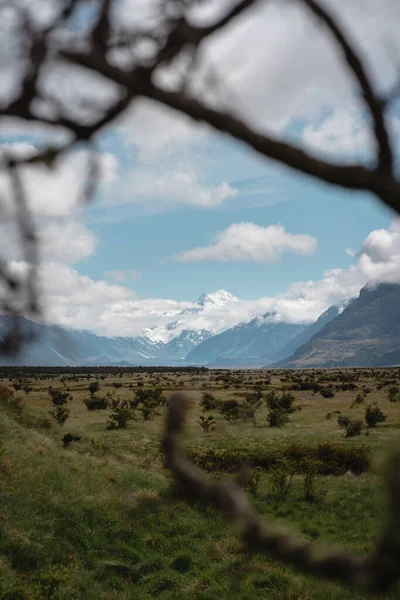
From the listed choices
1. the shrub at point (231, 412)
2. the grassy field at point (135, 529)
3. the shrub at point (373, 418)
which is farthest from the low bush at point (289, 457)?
the shrub at point (231, 412)

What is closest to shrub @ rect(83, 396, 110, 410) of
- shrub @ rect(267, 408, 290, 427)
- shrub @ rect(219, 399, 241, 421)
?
shrub @ rect(267, 408, 290, 427)

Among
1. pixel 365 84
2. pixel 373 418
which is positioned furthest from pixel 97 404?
pixel 365 84

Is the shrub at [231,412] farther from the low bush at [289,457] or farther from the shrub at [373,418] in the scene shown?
the shrub at [373,418]

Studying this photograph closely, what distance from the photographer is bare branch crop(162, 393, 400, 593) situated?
4.32ft

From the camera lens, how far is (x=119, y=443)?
27.4 m

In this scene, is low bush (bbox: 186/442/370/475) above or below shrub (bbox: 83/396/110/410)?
above

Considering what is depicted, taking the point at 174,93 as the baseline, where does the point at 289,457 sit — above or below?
below

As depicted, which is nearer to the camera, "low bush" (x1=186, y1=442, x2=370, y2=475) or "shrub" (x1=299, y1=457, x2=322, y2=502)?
"shrub" (x1=299, y1=457, x2=322, y2=502)

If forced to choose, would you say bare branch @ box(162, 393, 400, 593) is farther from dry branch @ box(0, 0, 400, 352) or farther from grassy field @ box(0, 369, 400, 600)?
grassy field @ box(0, 369, 400, 600)

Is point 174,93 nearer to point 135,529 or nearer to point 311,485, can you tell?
point 135,529

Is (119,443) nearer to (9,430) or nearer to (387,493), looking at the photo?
(9,430)

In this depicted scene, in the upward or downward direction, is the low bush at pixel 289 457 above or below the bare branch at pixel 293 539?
below

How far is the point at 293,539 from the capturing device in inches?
60.1

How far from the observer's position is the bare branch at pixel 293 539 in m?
1.32
